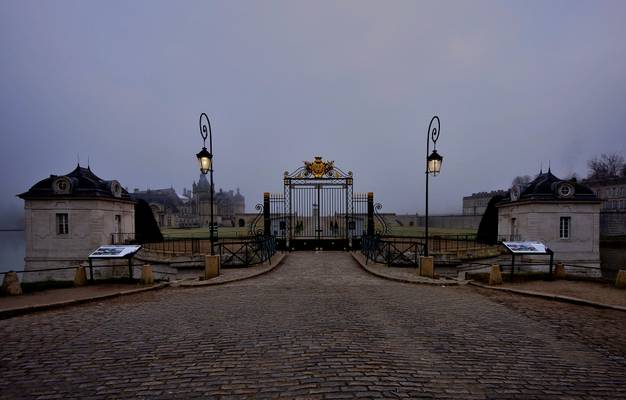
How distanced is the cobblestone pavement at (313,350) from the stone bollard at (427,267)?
2847 millimetres

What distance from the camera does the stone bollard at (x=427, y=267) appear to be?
990 cm

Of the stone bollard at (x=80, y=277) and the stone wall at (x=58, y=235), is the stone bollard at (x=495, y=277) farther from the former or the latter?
the stone wall at (x=58, y=235)

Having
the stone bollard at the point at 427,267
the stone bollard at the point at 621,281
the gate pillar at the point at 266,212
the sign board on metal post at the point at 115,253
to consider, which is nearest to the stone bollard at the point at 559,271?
the stone bollard at the point at 621,281

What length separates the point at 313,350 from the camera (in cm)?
407

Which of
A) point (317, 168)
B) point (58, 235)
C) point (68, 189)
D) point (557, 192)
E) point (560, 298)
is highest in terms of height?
point (317, 168)

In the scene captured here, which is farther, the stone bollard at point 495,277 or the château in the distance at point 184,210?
the château in the distance at point 184,210

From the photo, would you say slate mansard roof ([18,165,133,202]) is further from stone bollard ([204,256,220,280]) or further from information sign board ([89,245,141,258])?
stone bollard ([204,256,220,280])

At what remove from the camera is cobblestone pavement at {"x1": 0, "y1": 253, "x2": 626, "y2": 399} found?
3205mm

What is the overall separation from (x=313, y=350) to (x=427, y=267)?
23.5 feet

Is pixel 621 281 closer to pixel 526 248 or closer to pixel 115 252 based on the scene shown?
Result: pixel 526 248

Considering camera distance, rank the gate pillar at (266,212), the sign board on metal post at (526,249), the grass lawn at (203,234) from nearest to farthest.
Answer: the sign board on metal post at (526,249) < the gate pillar at (266,212) < the grass lawn at (203,234)

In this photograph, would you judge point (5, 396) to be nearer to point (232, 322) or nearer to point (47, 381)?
point (47, 381)

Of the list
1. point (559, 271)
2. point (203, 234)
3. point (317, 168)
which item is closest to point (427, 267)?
point (559, 271)

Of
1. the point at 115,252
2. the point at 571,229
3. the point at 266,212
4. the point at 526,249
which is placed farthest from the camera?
the point at 571,229
